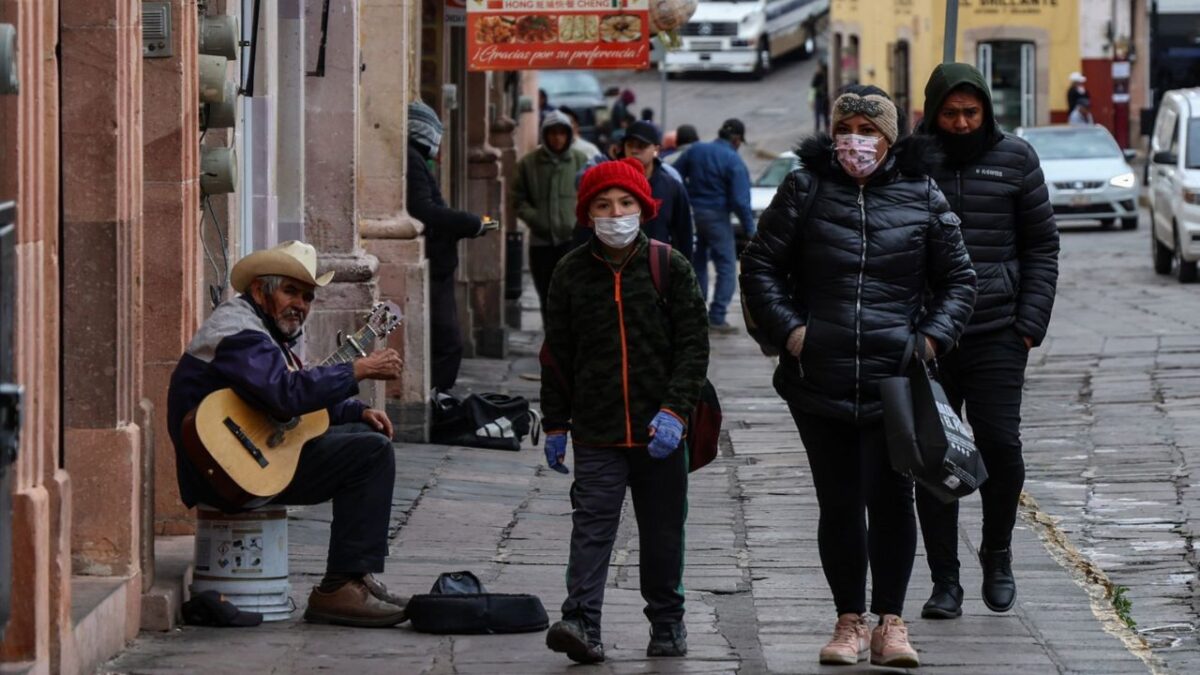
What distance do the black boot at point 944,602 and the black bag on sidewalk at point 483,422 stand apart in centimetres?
545

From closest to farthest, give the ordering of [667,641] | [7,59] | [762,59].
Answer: [7,59]
[667,641]
[762,59]

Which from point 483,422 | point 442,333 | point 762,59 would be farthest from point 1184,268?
point 762,59

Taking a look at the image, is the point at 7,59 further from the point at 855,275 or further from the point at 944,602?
the point at 944,602

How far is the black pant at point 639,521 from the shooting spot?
7.89 metres

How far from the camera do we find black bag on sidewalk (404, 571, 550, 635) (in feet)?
27.5

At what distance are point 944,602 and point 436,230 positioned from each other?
6.90m

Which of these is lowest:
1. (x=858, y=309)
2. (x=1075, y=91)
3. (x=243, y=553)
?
(x=243, y=553)

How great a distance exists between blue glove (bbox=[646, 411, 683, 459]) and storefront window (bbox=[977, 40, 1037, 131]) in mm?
42732

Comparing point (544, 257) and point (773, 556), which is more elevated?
point (544, 257)

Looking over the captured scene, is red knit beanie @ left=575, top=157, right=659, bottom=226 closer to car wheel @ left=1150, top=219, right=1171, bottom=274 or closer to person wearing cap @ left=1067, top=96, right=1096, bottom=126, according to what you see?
car wheel @ left=1150, top=219, right=1171, bottom=274

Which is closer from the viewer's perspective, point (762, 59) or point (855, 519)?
point (855, 519)

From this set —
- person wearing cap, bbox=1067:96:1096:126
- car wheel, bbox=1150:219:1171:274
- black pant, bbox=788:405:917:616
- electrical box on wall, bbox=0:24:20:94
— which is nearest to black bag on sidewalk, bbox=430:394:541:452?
black pant, bbox=788:405:917:616

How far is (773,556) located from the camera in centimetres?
1023

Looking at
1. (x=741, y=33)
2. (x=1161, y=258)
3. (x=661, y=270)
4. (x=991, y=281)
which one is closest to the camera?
(x=661, y=270)
